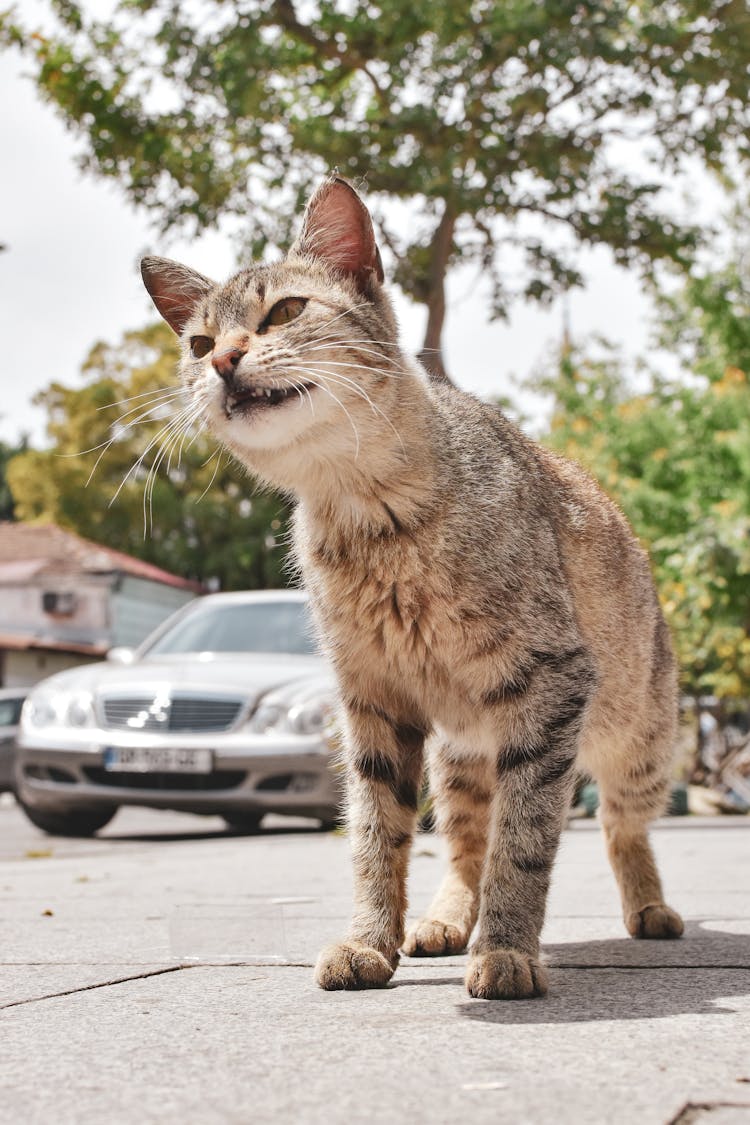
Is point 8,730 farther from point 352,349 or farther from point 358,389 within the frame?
point 358,389

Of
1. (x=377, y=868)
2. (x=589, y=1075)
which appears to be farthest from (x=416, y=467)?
(x=589, y=1075)

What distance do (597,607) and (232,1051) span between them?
215cm

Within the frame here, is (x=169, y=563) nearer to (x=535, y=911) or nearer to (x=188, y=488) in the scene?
(x=188, y=488)

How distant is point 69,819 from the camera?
32.6 feet

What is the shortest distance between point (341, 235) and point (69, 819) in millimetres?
7081

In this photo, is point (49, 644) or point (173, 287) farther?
point (49, 644)

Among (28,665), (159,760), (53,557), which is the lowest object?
(159,760)

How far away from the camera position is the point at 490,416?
4.10 meters

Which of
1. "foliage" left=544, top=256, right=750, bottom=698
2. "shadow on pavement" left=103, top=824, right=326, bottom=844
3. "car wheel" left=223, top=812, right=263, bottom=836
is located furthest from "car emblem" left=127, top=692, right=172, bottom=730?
"foliage" left=544, top=256, right=750, bottom=698

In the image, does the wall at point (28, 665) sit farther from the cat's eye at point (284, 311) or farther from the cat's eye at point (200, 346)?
the cat's eye at point (284, 311)

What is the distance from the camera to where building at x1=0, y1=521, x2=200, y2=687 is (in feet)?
139

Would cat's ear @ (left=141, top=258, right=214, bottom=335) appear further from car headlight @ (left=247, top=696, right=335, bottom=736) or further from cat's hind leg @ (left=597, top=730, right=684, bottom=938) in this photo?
car headlight @ (left=247, top=696, right=335, bottom=736)

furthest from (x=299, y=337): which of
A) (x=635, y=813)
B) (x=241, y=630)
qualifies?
(x=241, y=630)

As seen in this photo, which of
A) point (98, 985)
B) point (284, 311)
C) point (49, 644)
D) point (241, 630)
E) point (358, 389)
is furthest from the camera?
point (49, 644)
